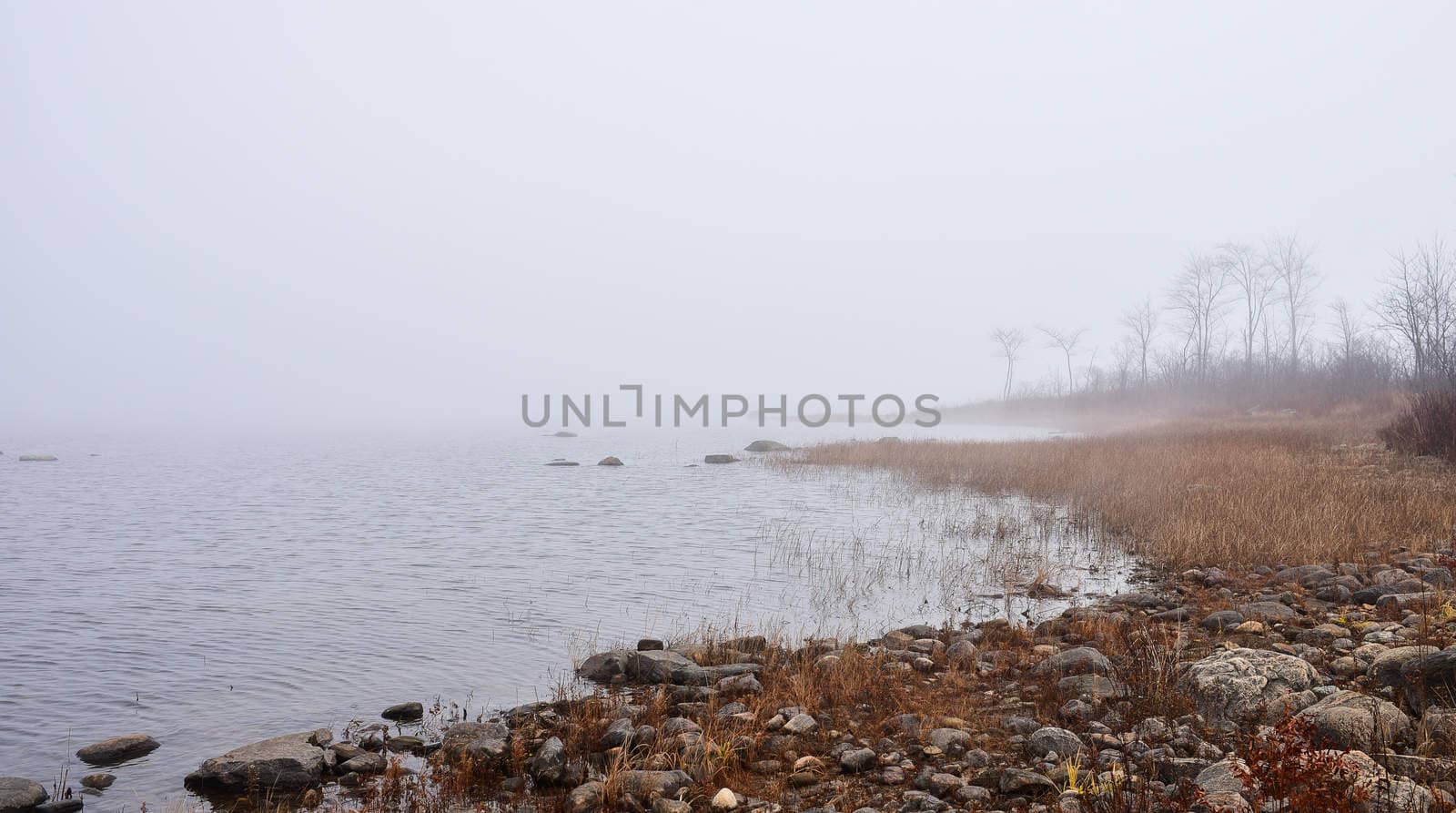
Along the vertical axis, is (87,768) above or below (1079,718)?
below

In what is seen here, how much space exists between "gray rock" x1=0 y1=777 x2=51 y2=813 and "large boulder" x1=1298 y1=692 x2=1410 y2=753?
9.28 meters

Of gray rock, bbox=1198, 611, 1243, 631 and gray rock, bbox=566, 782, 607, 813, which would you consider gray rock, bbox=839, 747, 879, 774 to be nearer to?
gray rock, bbox=566, 782, 607, 813

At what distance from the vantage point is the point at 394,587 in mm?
14117

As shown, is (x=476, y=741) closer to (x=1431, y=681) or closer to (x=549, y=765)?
(x=549, y=765)

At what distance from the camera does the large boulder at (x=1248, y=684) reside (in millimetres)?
6164

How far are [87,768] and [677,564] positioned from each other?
10.2 metres

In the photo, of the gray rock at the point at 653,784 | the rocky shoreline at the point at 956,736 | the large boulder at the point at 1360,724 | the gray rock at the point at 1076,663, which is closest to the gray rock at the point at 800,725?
the rocky shoreline at the point at 956,736

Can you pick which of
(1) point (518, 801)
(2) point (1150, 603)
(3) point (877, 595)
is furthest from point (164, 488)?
(2) point (1150, 603)

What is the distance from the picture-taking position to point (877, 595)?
43.2 feet

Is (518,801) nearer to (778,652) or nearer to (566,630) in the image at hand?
(778,652)

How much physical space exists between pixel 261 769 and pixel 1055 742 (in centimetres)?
630

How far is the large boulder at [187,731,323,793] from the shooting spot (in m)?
6.34

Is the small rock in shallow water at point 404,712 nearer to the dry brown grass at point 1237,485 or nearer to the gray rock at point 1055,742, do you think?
the gray rock at point 1055,742

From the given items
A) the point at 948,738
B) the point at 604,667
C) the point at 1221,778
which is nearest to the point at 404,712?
the point at 604,667
